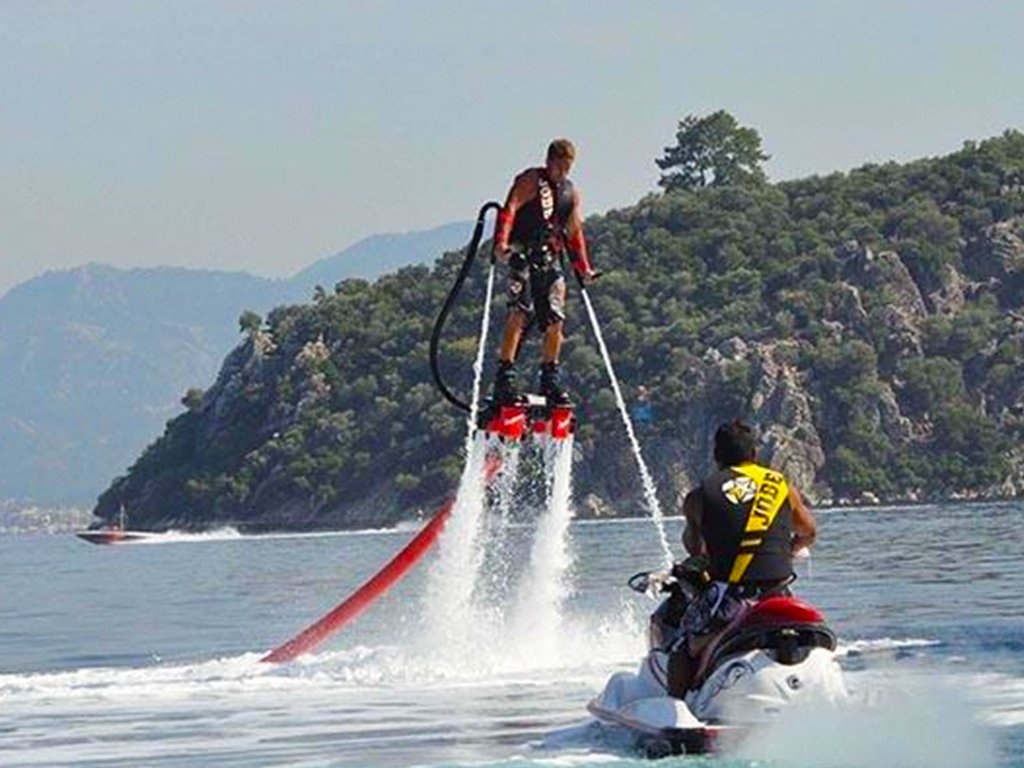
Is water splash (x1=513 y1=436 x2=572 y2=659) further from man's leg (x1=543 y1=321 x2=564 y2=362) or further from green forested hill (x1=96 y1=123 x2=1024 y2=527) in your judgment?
green forested hill (x1=96 y1=123 x2=1024 y2=527)

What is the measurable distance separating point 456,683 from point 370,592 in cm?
385

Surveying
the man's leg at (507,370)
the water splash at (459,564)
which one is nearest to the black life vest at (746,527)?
the man's leg at (507,370)

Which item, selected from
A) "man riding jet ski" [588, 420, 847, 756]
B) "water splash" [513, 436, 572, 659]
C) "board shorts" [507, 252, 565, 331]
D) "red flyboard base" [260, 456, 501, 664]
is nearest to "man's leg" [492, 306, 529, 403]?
"board shorts" [507, 252, 565, 331]

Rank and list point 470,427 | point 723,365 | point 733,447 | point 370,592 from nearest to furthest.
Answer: point 733,447 → point 470,427 → point 370,592 → point 723,365

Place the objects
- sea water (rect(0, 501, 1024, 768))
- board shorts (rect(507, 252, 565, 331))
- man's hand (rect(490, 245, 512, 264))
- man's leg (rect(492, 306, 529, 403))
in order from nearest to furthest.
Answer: sea water (rect(0, 501, 1024, 768))
man's hand (rect(490, 245, 512, 264))
board shorts (rect(507, 252, 565, 331))
man's leg (rect(492, 306, 529, 403))

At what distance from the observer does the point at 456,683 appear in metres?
23.2

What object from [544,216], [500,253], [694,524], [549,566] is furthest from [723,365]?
[694,524]

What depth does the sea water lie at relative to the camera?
16391 millimetres

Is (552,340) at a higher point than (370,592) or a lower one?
higher

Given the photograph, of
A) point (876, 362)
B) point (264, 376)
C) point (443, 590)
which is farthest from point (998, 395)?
point (443, 590)

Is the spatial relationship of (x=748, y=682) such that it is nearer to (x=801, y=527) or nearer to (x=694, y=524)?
(x=694, y=524)

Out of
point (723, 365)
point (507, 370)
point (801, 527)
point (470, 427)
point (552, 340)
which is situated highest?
point (723, 365)

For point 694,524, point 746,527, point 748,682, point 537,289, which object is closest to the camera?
point 748,682

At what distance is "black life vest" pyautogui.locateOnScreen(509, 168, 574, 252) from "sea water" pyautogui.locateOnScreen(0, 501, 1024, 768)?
11.5 feet
